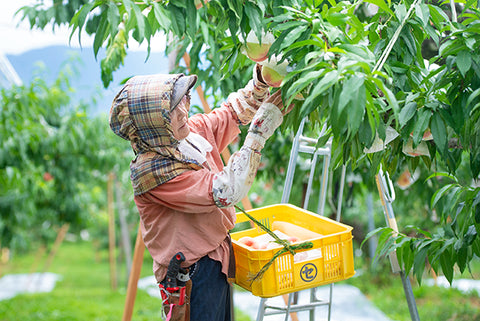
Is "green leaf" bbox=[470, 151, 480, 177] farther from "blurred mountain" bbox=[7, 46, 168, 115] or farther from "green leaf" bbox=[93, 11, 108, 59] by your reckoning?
"blurred mountain" bbox=[7, 46, 168, 115]

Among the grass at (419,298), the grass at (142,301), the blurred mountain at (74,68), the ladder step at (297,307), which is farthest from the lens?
the blurred mountain at (74,68)

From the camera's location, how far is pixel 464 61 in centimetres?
103

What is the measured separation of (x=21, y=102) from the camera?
10.2ft

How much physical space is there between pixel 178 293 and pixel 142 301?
3617 mm

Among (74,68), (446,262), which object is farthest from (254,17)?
(74,68)

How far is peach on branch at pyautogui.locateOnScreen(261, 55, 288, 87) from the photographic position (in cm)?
130

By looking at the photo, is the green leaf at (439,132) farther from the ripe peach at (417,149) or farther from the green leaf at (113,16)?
the green leaf at (113,16)

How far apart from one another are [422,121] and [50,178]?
377 centimetres

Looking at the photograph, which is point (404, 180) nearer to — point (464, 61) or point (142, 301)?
point (464, 61)

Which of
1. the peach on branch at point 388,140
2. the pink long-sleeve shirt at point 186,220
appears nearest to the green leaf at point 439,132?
the peach on branch at point 388,140

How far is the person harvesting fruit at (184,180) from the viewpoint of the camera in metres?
1.30

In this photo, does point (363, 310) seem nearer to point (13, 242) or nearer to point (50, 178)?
point (50, 178)

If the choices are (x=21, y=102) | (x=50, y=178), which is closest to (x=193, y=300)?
(x=21, y=102)

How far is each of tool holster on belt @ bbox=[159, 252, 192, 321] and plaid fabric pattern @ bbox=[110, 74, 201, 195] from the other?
0.81 ft
